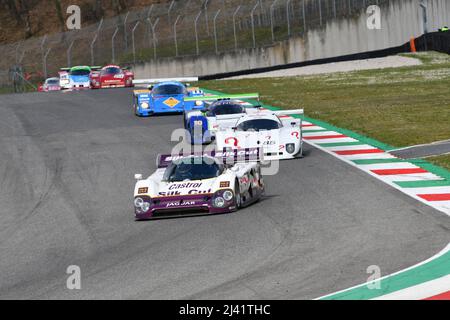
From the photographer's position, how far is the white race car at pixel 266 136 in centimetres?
2355

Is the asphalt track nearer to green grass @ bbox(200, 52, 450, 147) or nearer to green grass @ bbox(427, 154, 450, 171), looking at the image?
green grass @ bbox(427, 154, 450, 171)

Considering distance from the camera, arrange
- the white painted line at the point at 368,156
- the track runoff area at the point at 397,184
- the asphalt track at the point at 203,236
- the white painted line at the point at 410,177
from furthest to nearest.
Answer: the white painted line at the point at 368,156, the white painted line at the point at 410,177, the asphalt track at the point at 203,236, the track runoff area at the point at 397,184

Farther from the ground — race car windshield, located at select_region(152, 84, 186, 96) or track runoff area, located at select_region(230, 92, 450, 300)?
race car windshield, located at select_region(152, 84, 186, 96)

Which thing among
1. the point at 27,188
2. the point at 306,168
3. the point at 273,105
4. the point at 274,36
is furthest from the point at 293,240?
the point at 274,36

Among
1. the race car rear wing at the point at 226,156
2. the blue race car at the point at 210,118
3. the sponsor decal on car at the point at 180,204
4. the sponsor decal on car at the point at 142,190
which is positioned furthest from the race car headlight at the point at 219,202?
the blue race car at the point at 210,118

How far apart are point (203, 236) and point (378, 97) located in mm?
22452

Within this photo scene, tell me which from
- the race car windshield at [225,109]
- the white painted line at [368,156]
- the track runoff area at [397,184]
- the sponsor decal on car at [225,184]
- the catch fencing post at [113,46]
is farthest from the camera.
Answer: the catch fencing post at [113,46]

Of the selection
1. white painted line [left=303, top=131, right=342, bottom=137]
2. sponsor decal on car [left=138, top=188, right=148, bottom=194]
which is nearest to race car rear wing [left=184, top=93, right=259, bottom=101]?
white painted line [left=303, top=131, right=342, bottom=137]

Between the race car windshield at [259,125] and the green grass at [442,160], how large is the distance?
3883mm

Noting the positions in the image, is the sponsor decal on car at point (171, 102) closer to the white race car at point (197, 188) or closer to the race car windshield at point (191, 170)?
the white race car at point (197, 188)

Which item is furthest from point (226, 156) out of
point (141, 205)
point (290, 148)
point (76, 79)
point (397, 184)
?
point (76, 79)

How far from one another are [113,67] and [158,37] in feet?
25.7

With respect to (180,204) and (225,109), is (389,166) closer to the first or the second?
(180,204)

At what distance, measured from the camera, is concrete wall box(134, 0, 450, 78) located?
54.6 metres
